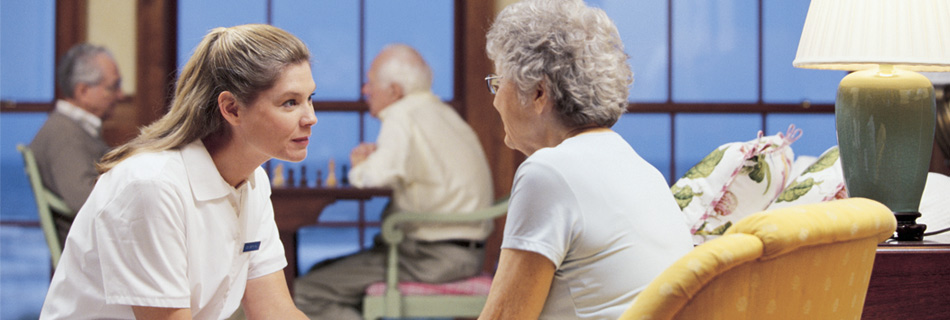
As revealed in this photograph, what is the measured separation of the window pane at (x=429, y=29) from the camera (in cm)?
435

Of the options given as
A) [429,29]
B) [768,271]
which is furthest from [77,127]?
[768,271]

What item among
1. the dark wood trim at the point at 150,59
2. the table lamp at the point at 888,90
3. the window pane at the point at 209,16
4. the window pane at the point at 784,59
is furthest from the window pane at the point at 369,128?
the table lamp at the point at 888,90

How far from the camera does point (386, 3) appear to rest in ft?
14.4

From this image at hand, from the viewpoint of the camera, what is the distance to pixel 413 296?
129 inches

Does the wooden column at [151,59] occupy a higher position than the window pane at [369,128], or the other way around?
the wooden column at [151,59]

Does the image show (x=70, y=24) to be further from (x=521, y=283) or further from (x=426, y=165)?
(x=521, y=283)

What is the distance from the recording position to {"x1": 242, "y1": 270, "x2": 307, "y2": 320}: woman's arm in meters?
1.49

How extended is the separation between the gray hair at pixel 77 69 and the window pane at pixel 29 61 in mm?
288

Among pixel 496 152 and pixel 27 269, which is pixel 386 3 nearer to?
pixel 496 152

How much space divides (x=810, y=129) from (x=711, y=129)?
473 mm

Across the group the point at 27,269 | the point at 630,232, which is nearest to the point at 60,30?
the point at 27,269

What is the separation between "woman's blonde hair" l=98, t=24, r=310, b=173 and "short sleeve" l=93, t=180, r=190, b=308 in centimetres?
10

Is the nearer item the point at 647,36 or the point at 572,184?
the point at 572,184

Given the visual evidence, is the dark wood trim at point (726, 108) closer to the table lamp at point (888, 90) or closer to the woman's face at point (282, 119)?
the table lamp at point (888, 90)
